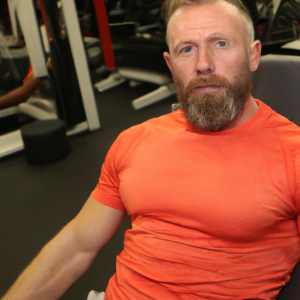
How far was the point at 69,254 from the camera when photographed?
993mm

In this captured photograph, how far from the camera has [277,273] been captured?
0.80m

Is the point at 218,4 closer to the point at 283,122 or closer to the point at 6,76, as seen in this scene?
the point at 283,122

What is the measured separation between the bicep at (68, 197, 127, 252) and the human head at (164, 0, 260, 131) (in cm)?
38

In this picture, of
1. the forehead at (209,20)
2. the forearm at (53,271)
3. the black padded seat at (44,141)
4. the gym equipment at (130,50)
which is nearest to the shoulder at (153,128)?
the forehead at (209,20)

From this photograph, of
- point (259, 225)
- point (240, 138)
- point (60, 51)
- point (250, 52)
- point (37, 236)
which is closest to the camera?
point (259, 225)

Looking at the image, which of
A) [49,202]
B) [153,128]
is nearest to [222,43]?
[153,128]

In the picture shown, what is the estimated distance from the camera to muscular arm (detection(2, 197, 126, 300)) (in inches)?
37.9

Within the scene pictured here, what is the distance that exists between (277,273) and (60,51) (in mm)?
2771

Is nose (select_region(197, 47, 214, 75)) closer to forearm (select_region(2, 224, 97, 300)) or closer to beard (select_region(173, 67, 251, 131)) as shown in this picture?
beard (select_region(173, 67, 251, 131))

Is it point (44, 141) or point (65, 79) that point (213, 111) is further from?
point (65, 79)

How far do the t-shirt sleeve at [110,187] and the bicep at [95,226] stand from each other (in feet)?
0.06

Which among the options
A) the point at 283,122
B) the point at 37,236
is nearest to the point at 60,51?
the point at 37,236

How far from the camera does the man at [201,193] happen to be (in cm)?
A: 79

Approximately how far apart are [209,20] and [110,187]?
571 millimetres
